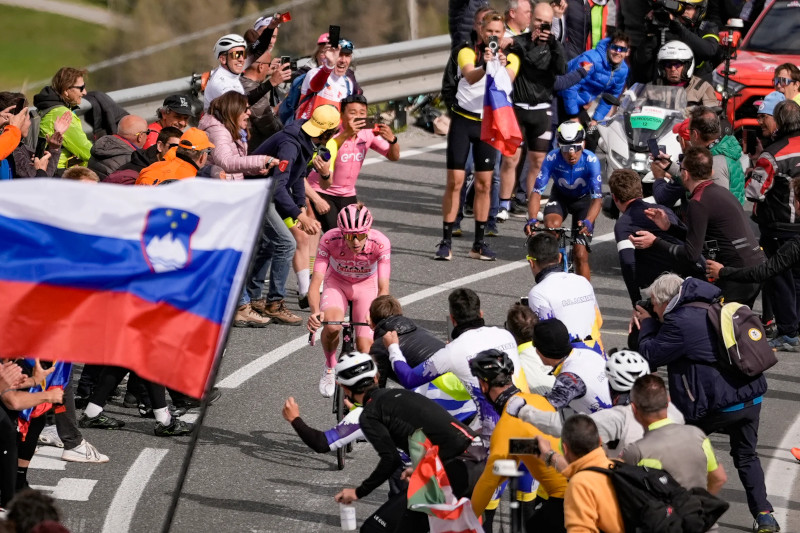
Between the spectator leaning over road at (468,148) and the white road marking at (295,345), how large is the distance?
1.48 ft

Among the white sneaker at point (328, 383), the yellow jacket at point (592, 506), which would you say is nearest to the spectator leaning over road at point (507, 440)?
the yellow jacket at point (592, 506)

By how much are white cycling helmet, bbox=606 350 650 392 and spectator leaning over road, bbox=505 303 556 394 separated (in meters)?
0.59

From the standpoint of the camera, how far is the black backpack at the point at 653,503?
743 cm

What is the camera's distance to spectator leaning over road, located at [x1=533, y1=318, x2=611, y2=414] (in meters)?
8.95

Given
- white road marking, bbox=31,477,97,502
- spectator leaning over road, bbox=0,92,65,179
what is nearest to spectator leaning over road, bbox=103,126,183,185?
spectator leaning over road, bbox=0,92,65,179

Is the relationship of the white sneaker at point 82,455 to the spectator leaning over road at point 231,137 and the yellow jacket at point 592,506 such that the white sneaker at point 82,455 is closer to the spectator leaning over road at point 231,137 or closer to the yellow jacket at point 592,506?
the spectator leaning over road at point 231,137

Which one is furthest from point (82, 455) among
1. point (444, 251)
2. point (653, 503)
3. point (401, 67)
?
point (401, 67)

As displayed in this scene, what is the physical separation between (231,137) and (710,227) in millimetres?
4375

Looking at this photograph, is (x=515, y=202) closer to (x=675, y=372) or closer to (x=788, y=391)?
(x=788, y=391)

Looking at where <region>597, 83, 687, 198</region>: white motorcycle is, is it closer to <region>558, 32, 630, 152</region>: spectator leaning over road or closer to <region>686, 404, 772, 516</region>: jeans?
<region>558, 32, 630, 152</region>: spectator leaning over road

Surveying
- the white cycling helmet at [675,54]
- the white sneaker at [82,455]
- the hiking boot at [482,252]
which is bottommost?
the hiking boot at [482,252]

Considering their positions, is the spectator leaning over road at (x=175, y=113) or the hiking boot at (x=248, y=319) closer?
the spectator leaning over road at (x=175, y=113)

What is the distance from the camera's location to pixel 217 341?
739 cm

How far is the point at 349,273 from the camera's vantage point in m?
11.8
